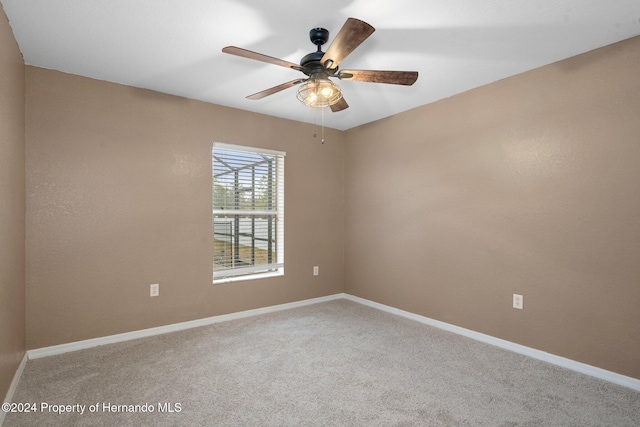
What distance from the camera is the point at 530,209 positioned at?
2.80 metres

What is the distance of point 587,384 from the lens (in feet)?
7.60

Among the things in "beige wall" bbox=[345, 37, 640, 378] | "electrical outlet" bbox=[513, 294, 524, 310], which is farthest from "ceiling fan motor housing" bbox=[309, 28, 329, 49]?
"electrical outlet" bbox=[513, 294, 524, 310]

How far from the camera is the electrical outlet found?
2.85 meters

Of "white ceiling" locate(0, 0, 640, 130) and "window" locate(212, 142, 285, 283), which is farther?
"window" locate(212, 142, 285, 283)

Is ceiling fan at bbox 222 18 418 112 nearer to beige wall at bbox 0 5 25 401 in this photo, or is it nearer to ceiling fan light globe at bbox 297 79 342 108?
ceiling fan light globe at bbox 297 79 342 108

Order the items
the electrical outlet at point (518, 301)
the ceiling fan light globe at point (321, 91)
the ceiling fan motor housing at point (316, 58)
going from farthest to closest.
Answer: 1. the electrical outlet at point (518, 301)
2. the ceiling fan light globe at point (321, 91)
3. the ceiling fan motor housing at point (316, 58)

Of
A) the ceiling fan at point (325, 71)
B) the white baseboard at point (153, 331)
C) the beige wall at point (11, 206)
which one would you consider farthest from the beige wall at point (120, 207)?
the ceiling fan at point (325, 71)

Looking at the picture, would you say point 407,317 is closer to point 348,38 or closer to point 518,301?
point 518,301

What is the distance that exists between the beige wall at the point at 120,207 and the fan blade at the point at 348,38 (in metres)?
2.08

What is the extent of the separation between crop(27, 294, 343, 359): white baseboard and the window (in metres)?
0.41

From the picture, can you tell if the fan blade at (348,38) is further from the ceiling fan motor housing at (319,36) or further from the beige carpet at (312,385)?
the beige carpet at (312,385)

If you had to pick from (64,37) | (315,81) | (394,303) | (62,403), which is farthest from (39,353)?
(394,303)

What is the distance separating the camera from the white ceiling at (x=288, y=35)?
1.96 metres

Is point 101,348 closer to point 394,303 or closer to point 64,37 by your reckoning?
point 64,37
